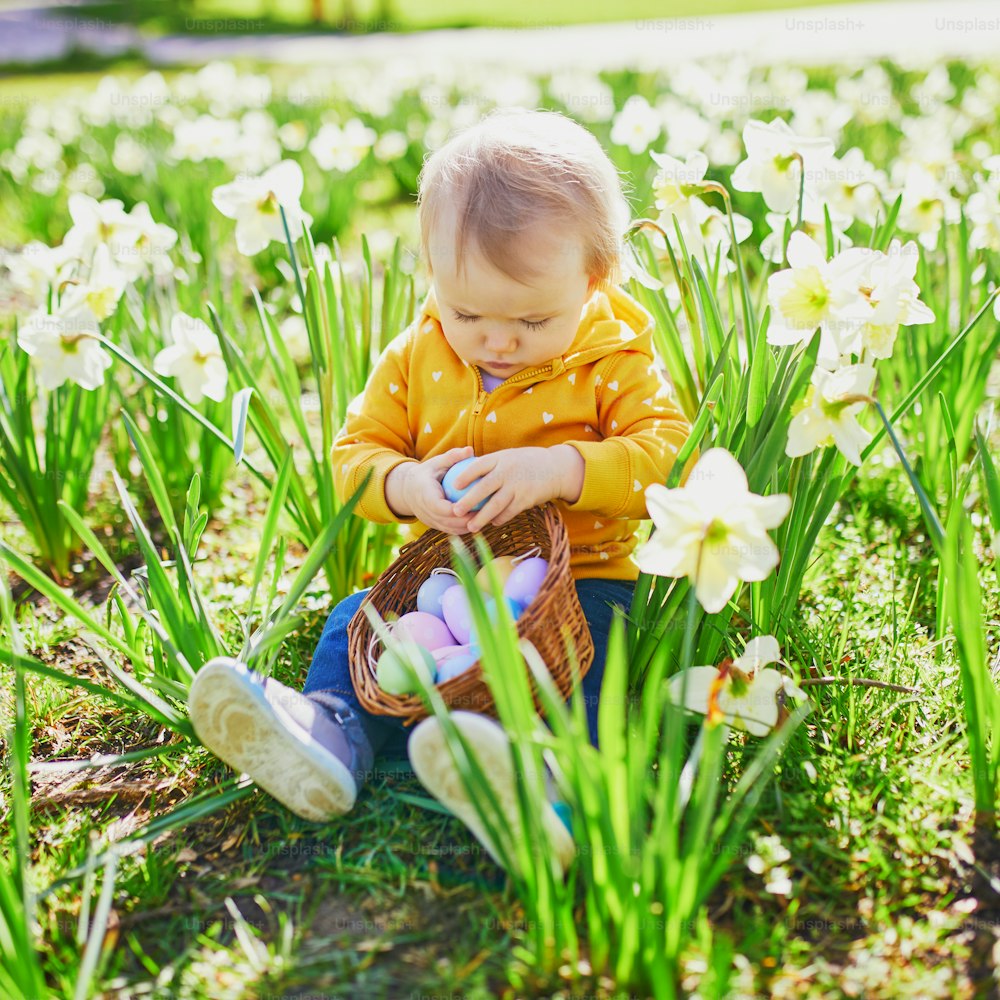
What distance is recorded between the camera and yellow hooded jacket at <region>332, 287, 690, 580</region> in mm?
1759

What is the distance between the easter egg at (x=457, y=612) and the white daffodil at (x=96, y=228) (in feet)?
3.85

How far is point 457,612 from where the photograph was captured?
1.73 meters

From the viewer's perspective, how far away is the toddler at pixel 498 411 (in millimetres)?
1537

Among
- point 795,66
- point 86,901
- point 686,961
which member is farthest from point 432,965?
point 795,66

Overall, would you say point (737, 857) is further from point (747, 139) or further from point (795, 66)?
point (795, 66)

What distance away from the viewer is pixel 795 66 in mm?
6707

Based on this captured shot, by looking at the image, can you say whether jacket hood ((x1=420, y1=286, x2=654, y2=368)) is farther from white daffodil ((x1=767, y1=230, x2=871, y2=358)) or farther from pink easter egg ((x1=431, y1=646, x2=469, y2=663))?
pink easter egg ((x1=431, y1=646, x2=469, y2=663))

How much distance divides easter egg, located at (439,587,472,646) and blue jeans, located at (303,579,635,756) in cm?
17

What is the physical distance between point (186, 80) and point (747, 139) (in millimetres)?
5846

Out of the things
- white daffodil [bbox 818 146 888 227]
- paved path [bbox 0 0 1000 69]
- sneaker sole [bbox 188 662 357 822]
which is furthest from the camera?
paved path [bbox 0 0 1000 69]

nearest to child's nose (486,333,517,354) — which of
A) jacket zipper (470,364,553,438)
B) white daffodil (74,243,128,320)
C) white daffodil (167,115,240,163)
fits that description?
jacket zipper (470,364,553,438)

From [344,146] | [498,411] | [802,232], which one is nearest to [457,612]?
[498,411]

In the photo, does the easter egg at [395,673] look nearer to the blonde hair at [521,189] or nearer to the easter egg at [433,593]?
the easter egg at [433,593]

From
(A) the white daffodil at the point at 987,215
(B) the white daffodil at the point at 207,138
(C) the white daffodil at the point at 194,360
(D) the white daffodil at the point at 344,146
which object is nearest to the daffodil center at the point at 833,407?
(A) the white daffodil at the point at 987,215
